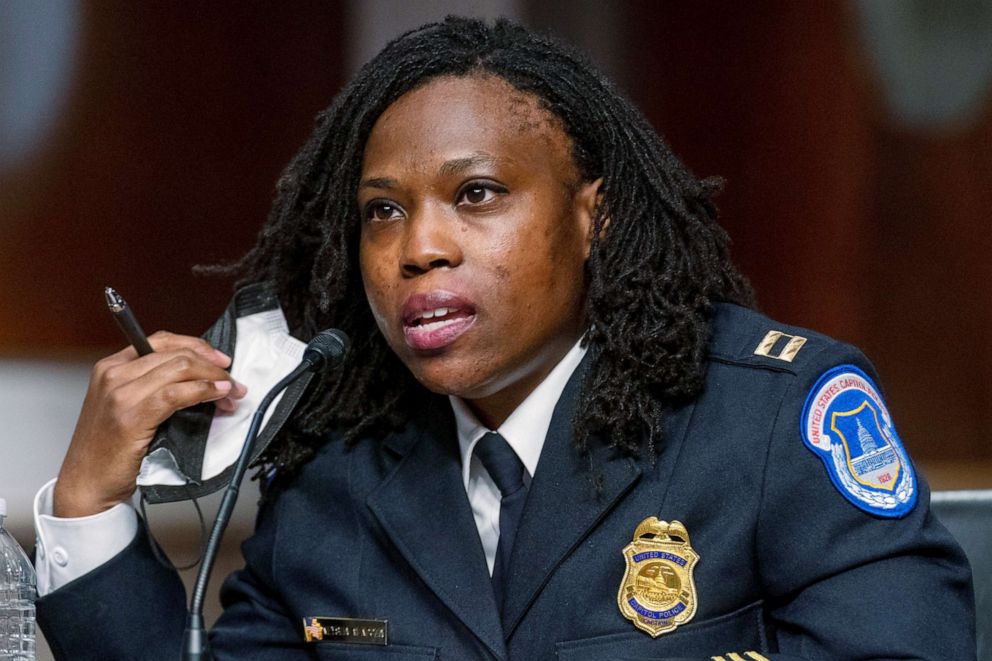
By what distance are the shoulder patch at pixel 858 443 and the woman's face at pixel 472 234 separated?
0.35 m

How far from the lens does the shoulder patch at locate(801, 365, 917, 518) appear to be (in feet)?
4.90

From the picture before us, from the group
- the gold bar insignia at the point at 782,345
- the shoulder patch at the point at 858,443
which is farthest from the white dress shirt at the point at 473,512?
the shoulder patch at the point at 858,443

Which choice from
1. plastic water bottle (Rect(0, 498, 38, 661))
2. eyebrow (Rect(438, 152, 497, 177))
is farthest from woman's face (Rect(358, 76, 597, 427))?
plastic water bottle (Rect(0, 498, 38, 661))

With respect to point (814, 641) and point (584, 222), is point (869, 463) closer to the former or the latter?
point (814, 641)

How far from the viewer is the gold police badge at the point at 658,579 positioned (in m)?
1.55

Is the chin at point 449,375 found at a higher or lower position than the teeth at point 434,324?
lower

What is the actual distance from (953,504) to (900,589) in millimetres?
333

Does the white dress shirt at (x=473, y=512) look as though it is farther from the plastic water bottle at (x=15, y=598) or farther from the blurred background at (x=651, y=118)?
the blurred background at (x=651, y=118)

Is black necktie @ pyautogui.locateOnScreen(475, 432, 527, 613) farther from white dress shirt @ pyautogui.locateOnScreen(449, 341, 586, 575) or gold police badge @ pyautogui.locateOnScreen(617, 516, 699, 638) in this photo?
gold police badge @ pyautogui.locateOnScreen(617, 516, 699, 638)

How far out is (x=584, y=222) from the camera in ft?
5.72

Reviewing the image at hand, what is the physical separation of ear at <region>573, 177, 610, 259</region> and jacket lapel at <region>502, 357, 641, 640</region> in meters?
0.24

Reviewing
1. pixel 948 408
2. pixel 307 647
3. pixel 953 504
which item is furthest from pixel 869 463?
pixel 948 408

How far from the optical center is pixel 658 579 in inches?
62.1

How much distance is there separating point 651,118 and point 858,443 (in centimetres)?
168
